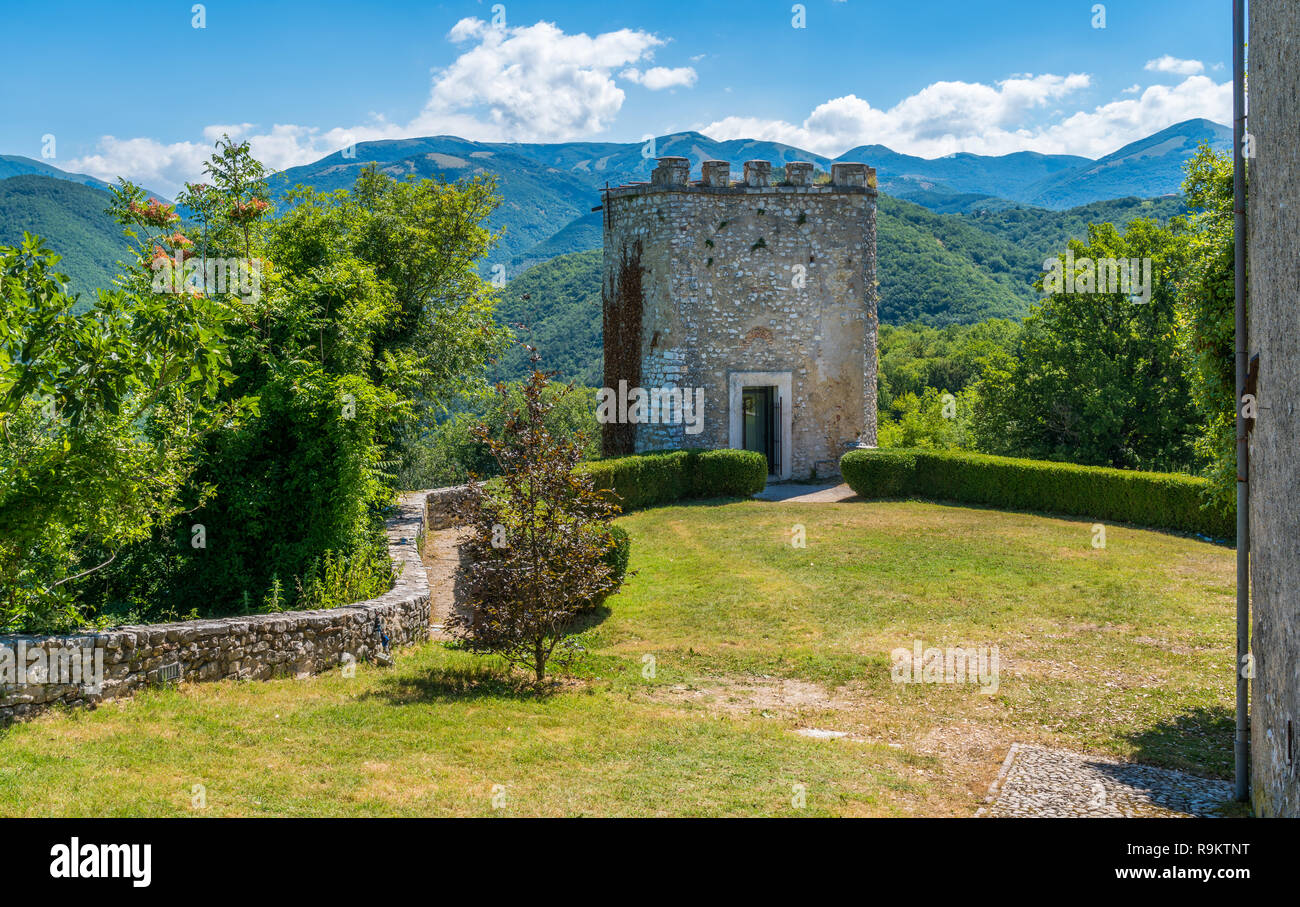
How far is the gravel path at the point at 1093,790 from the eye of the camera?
21.3ft

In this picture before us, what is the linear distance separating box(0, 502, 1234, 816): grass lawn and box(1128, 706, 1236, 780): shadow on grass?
0.03 m

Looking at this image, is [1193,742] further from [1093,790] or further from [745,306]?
[745,306]

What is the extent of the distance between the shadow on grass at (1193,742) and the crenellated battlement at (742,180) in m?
18.5

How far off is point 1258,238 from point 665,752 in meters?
6.09

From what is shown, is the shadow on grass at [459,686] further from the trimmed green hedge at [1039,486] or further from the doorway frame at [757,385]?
the doorway frame at [757,385]

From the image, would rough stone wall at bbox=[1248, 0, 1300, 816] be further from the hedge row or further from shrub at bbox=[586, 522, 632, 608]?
the hedge row

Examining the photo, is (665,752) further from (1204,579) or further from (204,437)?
(1204,579)

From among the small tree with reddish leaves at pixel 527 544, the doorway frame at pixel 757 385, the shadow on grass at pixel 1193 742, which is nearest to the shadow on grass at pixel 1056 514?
the doorway frame at pixel 757 385

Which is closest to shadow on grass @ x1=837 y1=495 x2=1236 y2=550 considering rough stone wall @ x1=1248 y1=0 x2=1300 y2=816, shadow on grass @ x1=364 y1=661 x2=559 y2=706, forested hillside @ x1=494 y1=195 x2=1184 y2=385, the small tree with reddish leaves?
rough stone wall @ x1=1248 y1=0 x2=1300 y2=816

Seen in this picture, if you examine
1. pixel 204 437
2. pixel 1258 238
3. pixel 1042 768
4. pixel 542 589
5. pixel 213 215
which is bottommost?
pixel 1042 768

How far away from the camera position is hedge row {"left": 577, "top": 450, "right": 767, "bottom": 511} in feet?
74.0

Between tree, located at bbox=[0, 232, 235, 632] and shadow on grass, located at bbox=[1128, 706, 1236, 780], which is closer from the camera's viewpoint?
shadow on grass, located at bbox=[1128, 706, 1236, 780]

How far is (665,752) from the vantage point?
25.6 feet
